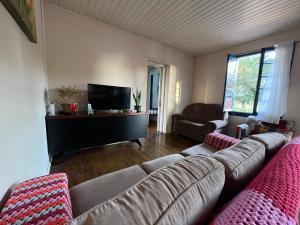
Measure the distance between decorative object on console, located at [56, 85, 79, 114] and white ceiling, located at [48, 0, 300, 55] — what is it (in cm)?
141

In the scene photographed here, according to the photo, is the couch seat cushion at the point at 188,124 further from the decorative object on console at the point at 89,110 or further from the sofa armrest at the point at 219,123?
the decorative object on console at the point at 89,110

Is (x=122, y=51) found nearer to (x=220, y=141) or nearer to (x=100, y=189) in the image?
(x=220, y=141)

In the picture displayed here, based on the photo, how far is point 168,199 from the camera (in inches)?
16.9

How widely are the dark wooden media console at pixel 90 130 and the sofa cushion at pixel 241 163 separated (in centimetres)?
219

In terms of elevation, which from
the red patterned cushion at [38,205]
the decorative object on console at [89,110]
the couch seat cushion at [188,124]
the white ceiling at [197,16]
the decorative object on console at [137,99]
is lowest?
the couch seat cushion at [188,124]

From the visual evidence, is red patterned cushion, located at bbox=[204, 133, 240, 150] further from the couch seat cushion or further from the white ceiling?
the white ceiling

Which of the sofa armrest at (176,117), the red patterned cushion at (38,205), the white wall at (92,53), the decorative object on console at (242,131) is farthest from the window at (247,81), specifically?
the red patterned cushion at (38,205)

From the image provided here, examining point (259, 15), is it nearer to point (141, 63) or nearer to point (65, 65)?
point (141, 63)

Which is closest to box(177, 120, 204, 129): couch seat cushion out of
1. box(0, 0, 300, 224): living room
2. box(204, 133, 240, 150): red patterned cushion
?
box(0, 0, 300, 224): living room

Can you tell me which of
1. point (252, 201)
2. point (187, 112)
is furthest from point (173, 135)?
point (252, 201)

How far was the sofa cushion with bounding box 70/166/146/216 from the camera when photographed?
0.86 metres

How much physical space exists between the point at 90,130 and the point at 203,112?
120 inches

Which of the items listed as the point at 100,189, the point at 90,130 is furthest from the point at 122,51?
the point at 100,189

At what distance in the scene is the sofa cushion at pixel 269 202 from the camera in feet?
1.29
